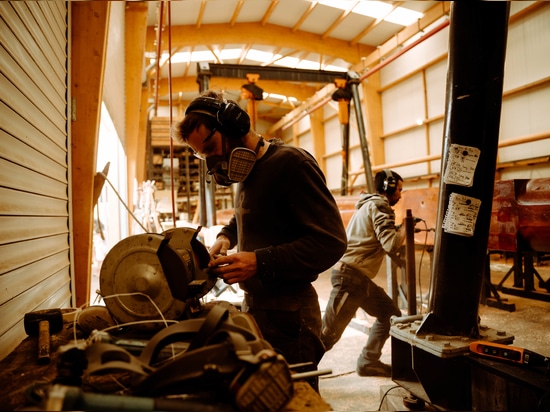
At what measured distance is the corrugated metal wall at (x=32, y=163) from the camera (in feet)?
5.22

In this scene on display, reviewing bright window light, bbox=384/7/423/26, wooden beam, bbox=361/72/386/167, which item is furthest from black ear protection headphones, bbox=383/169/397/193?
wooden beam, bbox=361/72/386/167

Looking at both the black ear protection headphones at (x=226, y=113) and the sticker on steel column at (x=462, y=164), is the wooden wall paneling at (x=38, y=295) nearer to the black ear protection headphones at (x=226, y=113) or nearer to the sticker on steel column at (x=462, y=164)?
the black ear protection headphones at (x=226, y=113)

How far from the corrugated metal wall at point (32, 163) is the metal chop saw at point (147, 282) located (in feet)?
1.97

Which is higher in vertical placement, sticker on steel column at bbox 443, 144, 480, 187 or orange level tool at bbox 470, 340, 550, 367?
sticker on steel column at bbox 443, 144, 480, 187

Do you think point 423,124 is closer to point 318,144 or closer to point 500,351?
point 318,144

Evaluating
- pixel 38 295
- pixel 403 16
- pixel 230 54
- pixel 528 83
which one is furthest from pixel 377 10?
pixel 38 295

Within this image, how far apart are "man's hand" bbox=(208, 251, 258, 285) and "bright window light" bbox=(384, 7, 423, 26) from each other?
11180 mm

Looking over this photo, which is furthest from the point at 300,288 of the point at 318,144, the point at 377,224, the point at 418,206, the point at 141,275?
the point at 318,144

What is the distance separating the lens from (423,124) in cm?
1190

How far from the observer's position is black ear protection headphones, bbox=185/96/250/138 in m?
1.70

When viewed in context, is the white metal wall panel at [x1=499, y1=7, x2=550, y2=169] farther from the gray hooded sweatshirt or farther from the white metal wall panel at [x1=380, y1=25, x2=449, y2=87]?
the gray hooded sweatshirt

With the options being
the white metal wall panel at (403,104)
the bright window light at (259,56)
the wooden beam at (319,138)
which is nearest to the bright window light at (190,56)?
the bright window light at (259,56)

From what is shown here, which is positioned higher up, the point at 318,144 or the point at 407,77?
the point at 407,77

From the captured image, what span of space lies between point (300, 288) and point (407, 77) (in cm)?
1263
